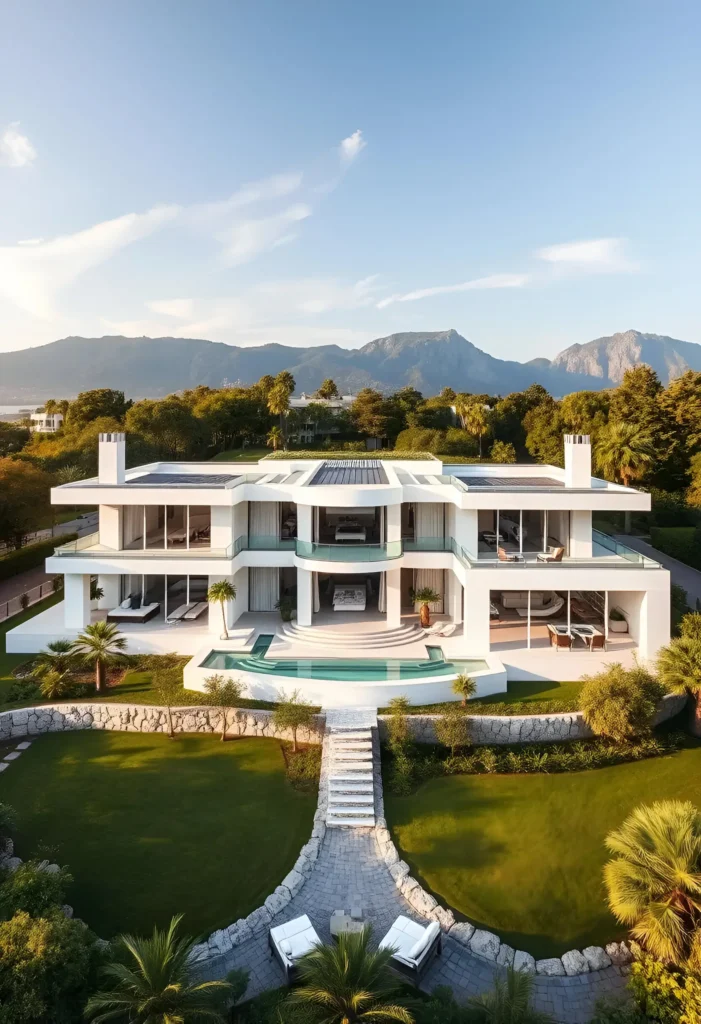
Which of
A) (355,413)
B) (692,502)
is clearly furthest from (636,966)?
(355,413)

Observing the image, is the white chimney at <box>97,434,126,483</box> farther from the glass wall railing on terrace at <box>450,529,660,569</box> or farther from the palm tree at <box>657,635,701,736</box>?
the palm tree at <box>657,635,701,736</box>

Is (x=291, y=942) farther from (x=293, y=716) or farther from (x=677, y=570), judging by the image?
(x=677, y=570)

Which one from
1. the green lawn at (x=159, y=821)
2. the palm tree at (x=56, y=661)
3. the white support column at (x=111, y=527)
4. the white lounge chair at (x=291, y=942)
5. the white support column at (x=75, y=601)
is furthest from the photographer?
the white support column at (x=111, y=527)

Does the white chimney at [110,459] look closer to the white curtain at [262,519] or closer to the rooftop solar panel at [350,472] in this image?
the white curtain at [262,519]

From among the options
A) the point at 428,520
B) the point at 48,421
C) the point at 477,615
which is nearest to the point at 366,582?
the point at 428,520

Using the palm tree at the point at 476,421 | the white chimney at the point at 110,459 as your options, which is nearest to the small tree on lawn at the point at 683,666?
the white chimney at the point at 110,459

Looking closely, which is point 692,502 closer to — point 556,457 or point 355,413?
point 556,457
